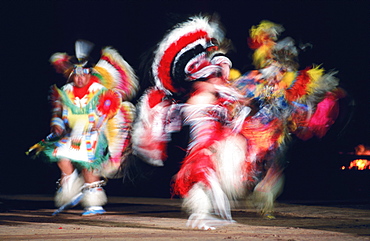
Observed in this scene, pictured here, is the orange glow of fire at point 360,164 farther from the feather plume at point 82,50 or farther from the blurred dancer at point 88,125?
the feather plume at point 82,50

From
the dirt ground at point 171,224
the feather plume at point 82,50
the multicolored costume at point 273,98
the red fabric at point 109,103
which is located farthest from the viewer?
the feather plume at point 82,50

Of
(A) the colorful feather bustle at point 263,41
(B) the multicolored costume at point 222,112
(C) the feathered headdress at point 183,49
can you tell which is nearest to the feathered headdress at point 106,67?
(B) the multicolored costume at point 222,112

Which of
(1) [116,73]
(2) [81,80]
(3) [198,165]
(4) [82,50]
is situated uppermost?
(4) [82,50]

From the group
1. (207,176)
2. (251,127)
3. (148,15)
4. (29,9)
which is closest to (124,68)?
(251,127)

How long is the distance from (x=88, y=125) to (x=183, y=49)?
6.43 feet

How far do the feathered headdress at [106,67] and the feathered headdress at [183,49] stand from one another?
112 cm

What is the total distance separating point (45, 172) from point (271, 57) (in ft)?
32.7

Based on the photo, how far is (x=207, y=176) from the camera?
6.25 metres

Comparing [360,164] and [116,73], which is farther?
[360,164]

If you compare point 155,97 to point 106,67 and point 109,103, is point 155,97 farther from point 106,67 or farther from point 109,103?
point 106,67

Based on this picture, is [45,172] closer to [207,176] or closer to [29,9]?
[29,9]

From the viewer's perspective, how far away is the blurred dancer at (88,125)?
8086 millimetres

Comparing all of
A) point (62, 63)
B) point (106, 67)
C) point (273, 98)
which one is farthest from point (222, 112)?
point (62, 63)

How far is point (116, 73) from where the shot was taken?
27.7 ft
